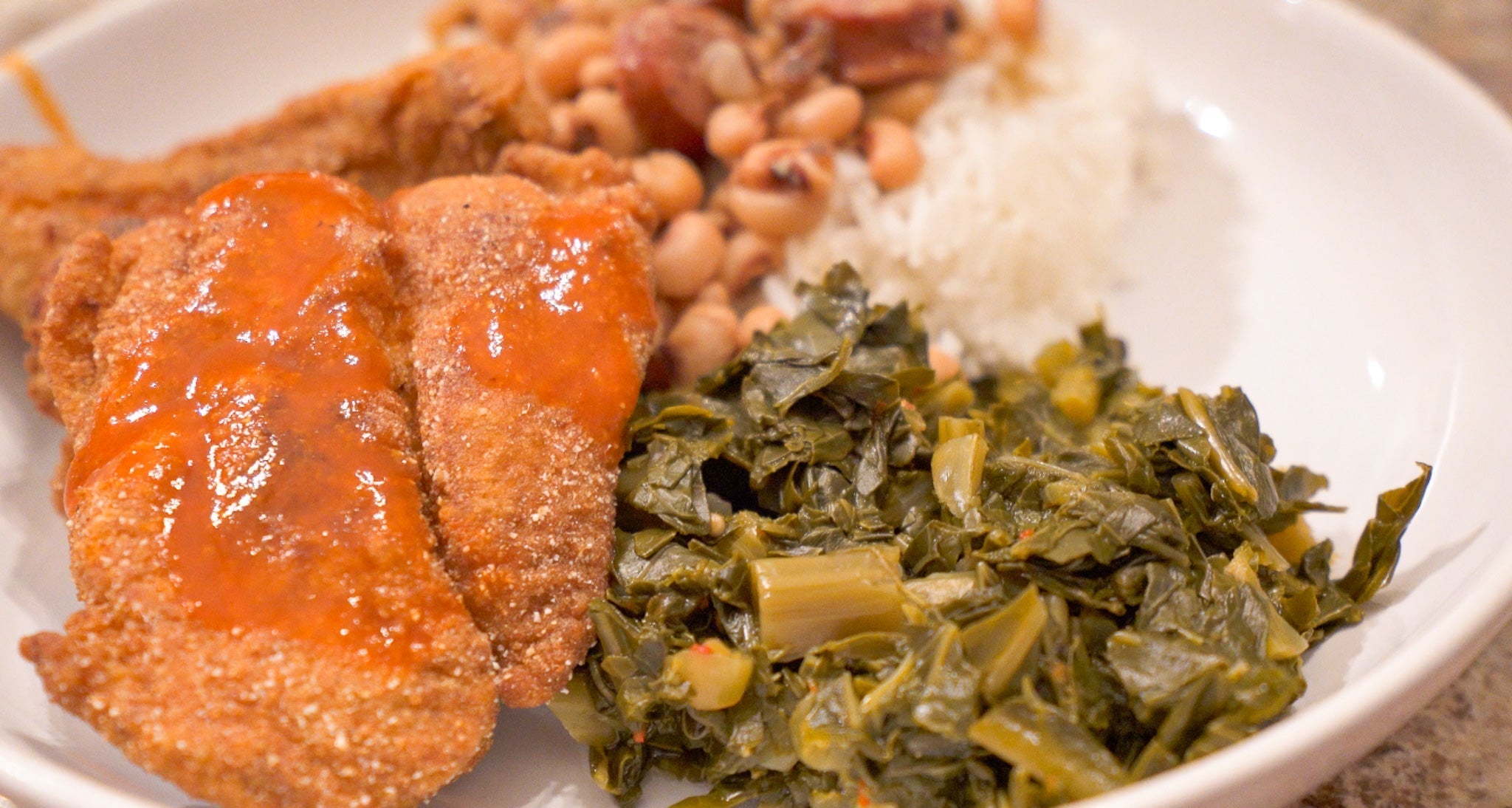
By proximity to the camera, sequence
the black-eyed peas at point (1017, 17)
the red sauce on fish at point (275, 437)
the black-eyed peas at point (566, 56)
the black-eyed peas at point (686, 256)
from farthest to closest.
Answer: the black-eyed peas at point (1017, 17)
the black-eyed peas at point (566, 56)
the black-eyed peas at point (686, 256)
the red sauce on fish at point (275, 437)

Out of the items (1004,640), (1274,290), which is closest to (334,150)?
(1004,640)

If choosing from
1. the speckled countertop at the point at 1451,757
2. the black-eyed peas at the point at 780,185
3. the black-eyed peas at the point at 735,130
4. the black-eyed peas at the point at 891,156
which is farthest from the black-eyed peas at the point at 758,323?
the speckled countertop at the point at 1451,757

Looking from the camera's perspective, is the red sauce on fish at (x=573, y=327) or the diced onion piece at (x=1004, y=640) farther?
the red sauce on fish at (x=573, y=327)

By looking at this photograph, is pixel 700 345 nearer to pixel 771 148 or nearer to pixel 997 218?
pixel 771 148

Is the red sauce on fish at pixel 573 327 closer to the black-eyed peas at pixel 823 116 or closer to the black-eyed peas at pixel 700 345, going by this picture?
the black-eyed peas at pixel 700 345

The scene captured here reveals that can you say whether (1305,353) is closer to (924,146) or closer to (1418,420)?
(1418,420)

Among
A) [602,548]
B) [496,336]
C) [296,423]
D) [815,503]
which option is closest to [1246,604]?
[815,503]

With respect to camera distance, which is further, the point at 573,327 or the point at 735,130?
Result: the point at 735,130
